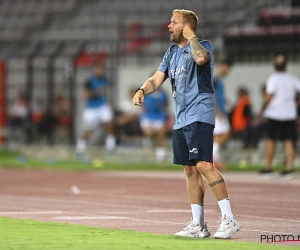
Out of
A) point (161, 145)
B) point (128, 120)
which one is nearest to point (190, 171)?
point (161, 145)

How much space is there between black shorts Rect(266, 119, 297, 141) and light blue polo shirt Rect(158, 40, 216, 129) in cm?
1054

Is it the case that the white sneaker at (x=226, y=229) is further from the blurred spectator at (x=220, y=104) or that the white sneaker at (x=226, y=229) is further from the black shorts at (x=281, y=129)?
the blurred spectator at (x=220, y=104)

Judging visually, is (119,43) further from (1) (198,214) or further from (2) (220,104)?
(1) (198,214)

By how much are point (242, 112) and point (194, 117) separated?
16472mm

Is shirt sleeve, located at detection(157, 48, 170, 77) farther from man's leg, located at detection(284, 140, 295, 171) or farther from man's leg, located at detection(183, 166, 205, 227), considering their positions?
man's leg, located at detection(284, 140, 295, 171)

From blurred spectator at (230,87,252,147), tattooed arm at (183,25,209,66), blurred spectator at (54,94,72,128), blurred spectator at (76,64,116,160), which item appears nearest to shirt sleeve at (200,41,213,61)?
tattooed arm at (183,25,209,66)

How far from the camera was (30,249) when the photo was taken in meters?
8.82

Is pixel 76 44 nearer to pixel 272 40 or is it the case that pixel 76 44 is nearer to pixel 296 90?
pixel 272 40

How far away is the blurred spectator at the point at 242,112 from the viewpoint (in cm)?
2650

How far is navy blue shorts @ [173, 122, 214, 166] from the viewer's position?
10195 millimetres

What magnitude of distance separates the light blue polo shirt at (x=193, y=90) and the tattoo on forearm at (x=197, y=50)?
129 millimetres

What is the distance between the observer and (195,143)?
33.6ft

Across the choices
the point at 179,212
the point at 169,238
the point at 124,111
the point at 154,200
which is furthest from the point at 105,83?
the point at 169,238

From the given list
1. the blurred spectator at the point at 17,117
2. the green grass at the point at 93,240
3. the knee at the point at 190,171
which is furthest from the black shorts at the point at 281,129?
the blurred spectator at the point at 17,117
